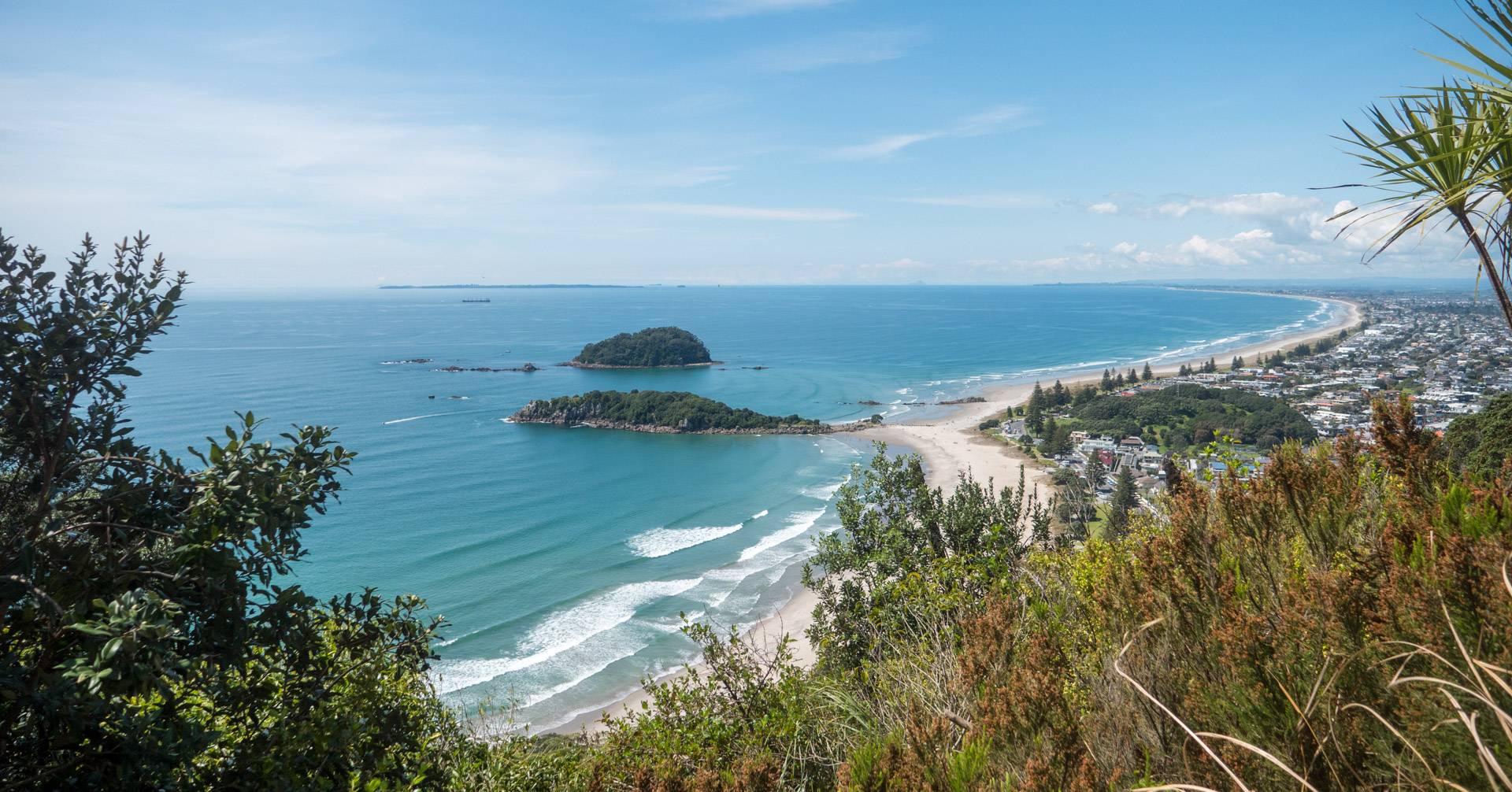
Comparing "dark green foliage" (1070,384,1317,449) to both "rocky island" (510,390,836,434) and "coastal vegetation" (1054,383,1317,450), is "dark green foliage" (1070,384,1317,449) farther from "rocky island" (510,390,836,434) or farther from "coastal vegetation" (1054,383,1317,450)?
"rocky island" (510,390,836,434)

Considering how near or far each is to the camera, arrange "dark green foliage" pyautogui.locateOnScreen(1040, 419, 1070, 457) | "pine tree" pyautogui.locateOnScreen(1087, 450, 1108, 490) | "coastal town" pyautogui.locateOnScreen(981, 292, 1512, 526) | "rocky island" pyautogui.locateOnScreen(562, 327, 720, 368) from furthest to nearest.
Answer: "rocky island" pyautogui.locateOnScreen(562, 327, 720, 368) → "dark green foliage" pyautogui.locateOnScreen(1040, 419, 1070, 457) → "coastal town" pyautogui.locateOnScreen(981, 292, 1512, 526) → "pine tree" pyautogui.locateOnScreen(1087, 450, 1108, 490)

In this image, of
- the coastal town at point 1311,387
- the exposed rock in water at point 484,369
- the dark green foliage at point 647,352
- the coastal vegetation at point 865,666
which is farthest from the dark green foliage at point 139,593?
the dark green foliage at point 647,352

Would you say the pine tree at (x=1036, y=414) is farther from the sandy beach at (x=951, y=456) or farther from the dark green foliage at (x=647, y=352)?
the dark green foliage at (x=647, y=352)

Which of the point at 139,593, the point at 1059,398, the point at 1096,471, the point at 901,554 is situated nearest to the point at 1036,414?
the point at 1059,398

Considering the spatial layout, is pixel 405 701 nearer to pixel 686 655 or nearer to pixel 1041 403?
pixel 686 655

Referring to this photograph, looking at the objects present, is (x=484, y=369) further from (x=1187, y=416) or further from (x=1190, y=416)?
(x=1190, y=416)

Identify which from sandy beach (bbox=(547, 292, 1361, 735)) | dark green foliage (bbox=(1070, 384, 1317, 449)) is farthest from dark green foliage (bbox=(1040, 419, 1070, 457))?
dark green foliage (bbox=(1070, 384, 1317, 449))
